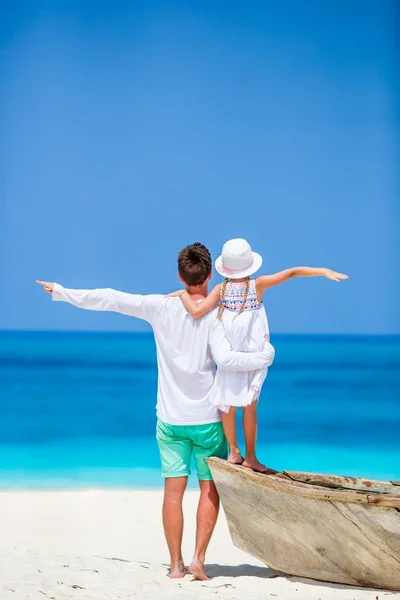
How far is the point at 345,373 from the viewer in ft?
72.9

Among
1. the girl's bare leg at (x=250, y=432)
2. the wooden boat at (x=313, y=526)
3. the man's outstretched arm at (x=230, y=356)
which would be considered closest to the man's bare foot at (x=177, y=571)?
the wooden boat at (x=313, y=526)

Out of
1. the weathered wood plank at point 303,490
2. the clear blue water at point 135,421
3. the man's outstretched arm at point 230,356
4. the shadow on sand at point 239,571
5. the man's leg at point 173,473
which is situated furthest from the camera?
the clear blue water at point 135,421

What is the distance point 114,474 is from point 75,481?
379 mm

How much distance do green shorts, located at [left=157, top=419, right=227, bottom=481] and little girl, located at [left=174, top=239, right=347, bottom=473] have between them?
47 mm

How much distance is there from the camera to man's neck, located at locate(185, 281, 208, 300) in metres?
3.04

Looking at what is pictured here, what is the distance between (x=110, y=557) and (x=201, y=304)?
1.60 meters

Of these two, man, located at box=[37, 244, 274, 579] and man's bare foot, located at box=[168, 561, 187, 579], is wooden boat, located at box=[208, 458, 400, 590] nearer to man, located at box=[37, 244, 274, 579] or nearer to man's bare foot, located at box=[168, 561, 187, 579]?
man, located at box=[37, 244, 274, 579]

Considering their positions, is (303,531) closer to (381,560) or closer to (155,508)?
(381,560)

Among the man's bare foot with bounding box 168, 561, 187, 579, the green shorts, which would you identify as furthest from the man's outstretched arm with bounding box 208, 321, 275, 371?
the man's bare foot with bounding box 168, 561, 187, 579

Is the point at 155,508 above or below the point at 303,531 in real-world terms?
below

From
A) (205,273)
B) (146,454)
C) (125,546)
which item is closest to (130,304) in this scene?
(205,273)

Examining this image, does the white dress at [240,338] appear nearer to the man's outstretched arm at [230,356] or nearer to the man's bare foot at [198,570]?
the man's outstretched arm at [230,356]

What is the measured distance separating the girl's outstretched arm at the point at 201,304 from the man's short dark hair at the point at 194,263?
2.3 inches

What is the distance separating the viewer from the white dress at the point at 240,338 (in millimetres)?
2967
